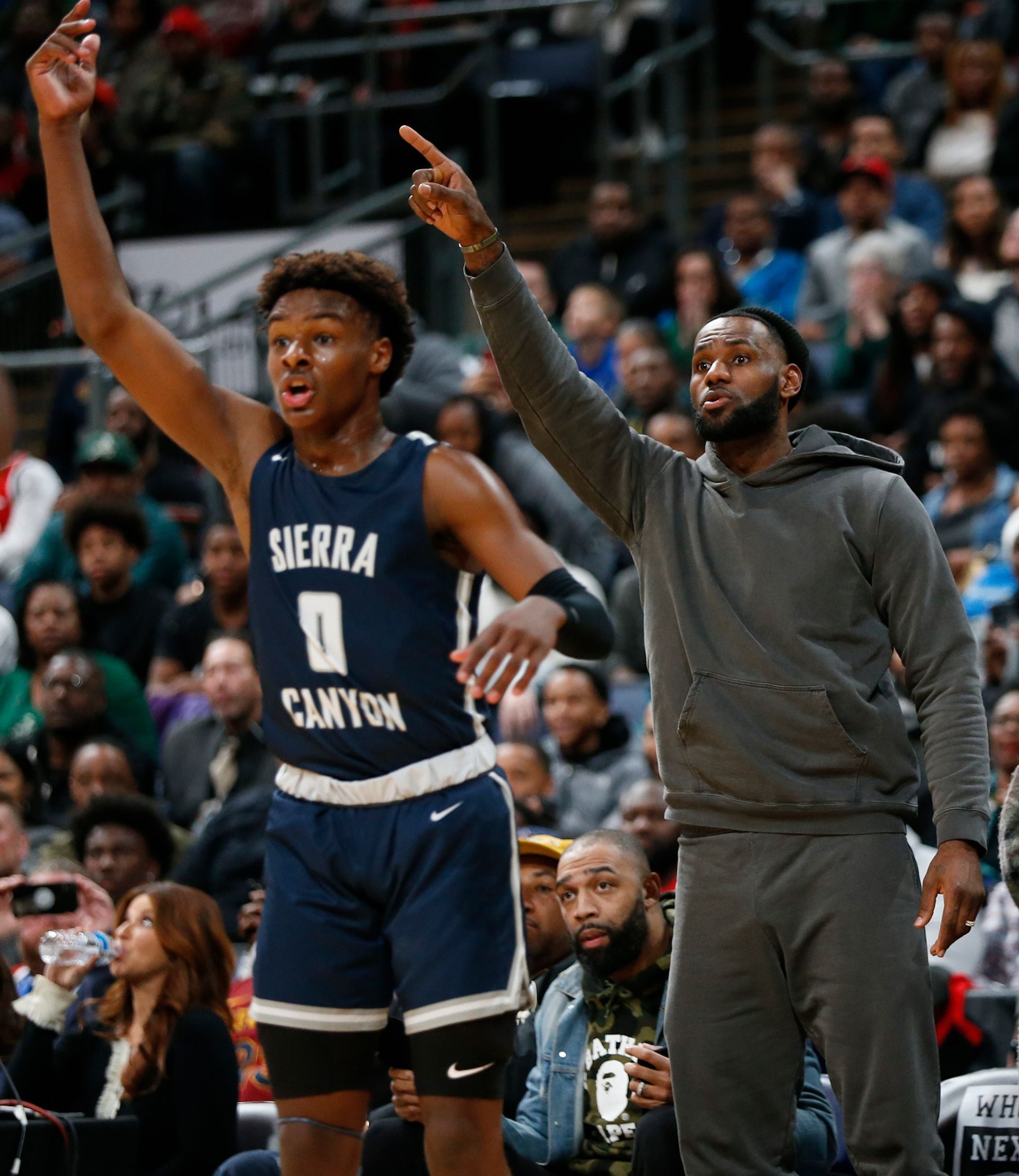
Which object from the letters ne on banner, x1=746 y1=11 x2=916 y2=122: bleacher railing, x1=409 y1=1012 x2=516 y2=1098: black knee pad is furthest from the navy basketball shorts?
x1=746 y1=11 x2=916 y2=122: bleacher railing

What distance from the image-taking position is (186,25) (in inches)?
492

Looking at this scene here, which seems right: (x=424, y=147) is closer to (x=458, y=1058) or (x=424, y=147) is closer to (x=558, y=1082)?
(x=458, y=1058)

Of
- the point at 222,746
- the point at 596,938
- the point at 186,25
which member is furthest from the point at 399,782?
the point at 186,25

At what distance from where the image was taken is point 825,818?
3.53 m

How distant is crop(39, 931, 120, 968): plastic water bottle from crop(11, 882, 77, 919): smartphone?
7 cm

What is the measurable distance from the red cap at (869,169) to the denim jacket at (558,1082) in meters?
5.83

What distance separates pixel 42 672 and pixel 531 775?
250 cm

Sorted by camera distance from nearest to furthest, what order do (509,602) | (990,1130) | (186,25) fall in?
(990,1130) → (509,602) → (186,25)

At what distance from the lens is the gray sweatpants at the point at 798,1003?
342 cm

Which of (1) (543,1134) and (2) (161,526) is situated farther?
(2) (161,526)

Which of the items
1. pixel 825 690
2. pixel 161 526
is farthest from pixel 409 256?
pixel 825 690

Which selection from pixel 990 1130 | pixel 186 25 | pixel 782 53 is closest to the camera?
pixel 990 1130

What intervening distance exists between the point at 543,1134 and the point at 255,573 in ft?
5.78

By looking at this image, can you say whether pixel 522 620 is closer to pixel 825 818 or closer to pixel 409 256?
pixel 825 818
